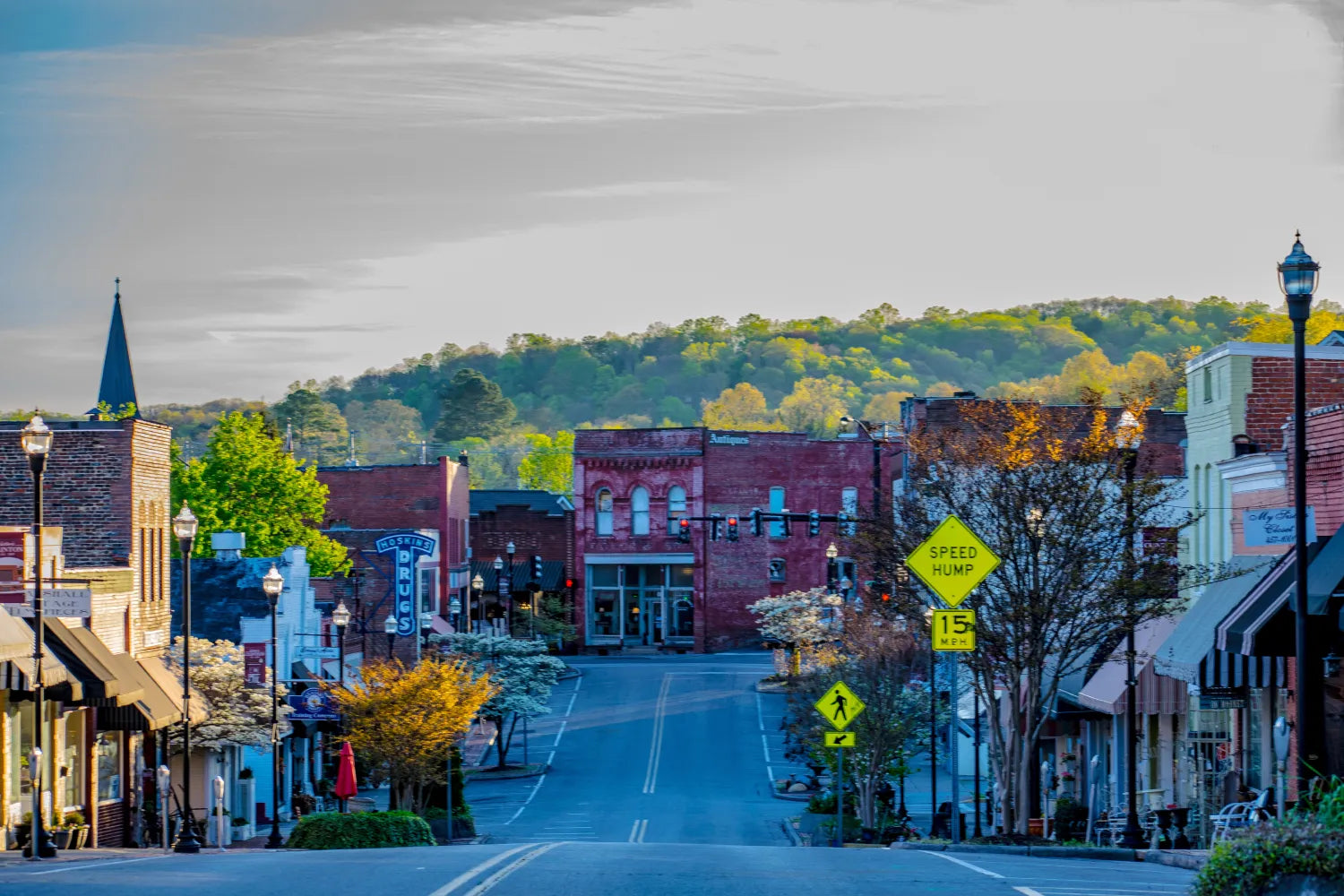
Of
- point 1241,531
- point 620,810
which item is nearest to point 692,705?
point 620,810

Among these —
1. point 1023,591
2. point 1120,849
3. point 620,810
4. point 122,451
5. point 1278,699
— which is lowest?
point 620,810

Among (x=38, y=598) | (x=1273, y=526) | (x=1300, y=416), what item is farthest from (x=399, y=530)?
(x=1300, y=416)

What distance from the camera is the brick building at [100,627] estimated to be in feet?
96.9

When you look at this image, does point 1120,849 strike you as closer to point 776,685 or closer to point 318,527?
point 776,685

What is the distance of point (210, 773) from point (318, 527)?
51.7 metres

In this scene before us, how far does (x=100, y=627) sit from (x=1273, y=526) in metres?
21.9

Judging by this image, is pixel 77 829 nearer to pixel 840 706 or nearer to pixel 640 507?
pixel 840 706

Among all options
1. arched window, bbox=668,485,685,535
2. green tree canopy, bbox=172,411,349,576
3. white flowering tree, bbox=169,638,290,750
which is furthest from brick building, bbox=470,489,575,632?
white flowering tree, bbox=169,638,290,750

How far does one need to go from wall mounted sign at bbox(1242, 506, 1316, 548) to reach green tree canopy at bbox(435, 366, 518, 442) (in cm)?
16081

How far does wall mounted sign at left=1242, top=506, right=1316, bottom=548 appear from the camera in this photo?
87.1 ft

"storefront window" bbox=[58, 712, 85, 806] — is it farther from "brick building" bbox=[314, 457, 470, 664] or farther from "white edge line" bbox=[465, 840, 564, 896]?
"brick building" bbox=[314, 457, 470, 664]

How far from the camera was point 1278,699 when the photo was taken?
28.1 meters

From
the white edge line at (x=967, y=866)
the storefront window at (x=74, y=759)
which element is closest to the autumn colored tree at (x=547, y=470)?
the storefront window at (x=74, y=759)

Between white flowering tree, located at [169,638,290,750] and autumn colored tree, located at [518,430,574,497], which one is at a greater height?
autumn colored tree, located at [518,430,574,497]
